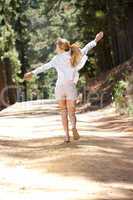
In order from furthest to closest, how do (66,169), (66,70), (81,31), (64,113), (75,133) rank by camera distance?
(81,31), (75,133), (64,113), (66,70), (66,169)

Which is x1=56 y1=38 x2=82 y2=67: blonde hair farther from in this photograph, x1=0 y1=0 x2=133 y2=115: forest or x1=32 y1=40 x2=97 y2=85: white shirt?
x1=0 y1=0 x2=133 y2=115: forest

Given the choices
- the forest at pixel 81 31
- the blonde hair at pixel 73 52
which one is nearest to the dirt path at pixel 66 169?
the blonde hair at pixel 73 52

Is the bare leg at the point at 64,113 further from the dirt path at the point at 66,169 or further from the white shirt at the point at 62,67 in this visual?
the white shirt at the point at 62,67

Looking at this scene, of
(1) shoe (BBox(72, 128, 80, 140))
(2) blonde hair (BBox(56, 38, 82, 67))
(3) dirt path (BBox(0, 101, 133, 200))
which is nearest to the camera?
(3) dirt path (BBox(0, 101, 133, 200))

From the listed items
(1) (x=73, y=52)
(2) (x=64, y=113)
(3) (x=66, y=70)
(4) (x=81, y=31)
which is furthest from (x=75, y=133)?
(4) (x=81, y=31)

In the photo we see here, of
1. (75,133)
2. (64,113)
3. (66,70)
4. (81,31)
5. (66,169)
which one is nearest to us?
(66,169)

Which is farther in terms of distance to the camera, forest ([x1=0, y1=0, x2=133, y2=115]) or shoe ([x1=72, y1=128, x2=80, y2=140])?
forest ([x1=0, y1=0, x2=133, y2=115])

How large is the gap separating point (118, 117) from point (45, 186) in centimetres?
1382

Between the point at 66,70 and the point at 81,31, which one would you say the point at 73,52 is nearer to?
the point at 66,70

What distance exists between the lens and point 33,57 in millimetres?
81875

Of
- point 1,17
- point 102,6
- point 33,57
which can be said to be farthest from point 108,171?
point 33,57

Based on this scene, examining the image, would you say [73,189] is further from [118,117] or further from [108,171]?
[118,117]

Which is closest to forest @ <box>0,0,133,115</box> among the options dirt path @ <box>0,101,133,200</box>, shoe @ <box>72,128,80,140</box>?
shoe @ <box>72,128,80,140</box>

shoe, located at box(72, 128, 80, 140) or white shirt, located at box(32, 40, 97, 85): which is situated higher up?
white shirt, located at box(32, 40, 97, 85)
